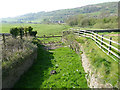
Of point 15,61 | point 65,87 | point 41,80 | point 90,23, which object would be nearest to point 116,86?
point 65,87

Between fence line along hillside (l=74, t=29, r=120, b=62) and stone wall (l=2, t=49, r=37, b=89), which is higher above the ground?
fence line along hillside (l=74, t=29, r=120, b=62)

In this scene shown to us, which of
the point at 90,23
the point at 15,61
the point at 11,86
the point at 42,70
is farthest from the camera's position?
the point at 90,23

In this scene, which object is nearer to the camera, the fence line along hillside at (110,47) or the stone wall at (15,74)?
the stone wall at (15,74)

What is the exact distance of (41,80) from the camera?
373 inches

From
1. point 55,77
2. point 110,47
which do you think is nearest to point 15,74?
point 55,77

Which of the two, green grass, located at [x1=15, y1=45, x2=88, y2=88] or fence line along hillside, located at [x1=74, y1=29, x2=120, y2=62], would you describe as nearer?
green grass, located at [x1=15, y1=45, x2=88, y2=88]

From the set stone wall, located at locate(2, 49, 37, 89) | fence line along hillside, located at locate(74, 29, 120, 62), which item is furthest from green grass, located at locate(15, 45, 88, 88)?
fence line along hillside, located at locate(74, 29, 120, 62)

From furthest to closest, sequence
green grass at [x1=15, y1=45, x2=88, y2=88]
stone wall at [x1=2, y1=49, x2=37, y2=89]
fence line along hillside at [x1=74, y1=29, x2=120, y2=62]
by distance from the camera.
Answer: fence line along hillside at [x1=74, y1=29, x2=120, y2=62] → green grass at [x1=15, y1=45, x2=88, y2=88] → stone wall at [x1=2, y1=49, x2=37, y2=89]

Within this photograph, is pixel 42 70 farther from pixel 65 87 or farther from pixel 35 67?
pixel 65 87

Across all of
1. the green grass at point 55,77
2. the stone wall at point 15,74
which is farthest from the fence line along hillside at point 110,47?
the stone wall at point 15,74

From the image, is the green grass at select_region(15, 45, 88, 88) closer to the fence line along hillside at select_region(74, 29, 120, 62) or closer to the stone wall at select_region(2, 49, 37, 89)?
the stone wall at select_region(2, 49, 37, 89)

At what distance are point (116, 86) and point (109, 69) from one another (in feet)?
5.77

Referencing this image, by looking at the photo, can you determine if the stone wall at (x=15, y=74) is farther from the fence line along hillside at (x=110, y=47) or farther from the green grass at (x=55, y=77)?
the fence line along hillside at (x=110, y=47)

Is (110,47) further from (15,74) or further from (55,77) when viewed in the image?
(15,74)
